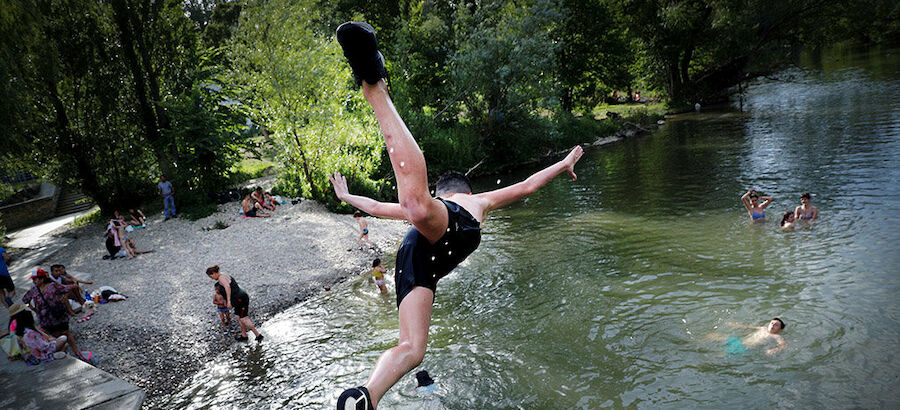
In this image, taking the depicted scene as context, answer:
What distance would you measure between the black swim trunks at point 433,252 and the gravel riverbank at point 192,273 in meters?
7.35

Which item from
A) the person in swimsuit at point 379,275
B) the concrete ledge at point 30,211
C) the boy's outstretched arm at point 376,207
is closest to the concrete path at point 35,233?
the concrete ledge at point 30,211

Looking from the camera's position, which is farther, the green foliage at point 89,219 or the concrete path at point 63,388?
the green foliage at point 89,219

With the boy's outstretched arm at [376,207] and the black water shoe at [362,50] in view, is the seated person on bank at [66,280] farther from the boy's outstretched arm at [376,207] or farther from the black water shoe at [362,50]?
the black water shoe at [362,50]

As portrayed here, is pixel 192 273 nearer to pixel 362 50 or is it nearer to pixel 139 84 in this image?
pixel 139 84

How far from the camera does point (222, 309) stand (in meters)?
10.5

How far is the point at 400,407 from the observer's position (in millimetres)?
7285

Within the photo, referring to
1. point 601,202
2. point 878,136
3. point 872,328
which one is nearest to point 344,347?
point 872,328

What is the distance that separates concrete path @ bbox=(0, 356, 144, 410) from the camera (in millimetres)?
7336

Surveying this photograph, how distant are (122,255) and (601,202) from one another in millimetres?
16007

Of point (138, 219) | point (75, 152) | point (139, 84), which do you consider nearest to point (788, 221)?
point (138, 219)

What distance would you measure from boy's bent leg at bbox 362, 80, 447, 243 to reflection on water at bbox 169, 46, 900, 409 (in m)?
5.03

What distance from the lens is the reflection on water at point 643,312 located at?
7.06 meters

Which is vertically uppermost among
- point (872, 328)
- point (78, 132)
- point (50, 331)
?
point (78, 132)

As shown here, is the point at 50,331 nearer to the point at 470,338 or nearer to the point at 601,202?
the point at 470,338
